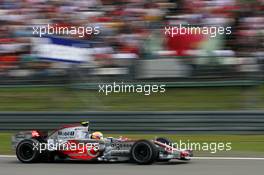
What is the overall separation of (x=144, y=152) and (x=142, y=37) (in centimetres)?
545

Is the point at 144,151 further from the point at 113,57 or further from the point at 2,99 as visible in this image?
the point at 2,99

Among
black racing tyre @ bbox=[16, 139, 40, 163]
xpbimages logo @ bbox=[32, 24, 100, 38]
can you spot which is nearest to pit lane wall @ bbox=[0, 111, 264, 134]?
xpbimages logo @ bbox=[32, 24, 100, 38]

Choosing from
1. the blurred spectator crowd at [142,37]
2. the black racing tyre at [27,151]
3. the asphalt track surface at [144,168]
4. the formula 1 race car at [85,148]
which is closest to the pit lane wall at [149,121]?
the blurred spectator crowd at [142,37]

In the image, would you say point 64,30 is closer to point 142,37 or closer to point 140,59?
point 142,37

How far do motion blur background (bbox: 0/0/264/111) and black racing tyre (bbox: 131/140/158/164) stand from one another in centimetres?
427

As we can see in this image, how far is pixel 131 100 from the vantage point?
38.9 feet

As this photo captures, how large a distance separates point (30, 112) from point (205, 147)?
13.4 feet

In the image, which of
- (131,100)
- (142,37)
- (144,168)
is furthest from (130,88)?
(144,168)

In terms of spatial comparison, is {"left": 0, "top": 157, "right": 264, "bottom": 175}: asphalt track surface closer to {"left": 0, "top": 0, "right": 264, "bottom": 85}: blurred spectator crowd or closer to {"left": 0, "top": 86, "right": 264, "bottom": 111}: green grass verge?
{"left": 0, "top": 86, "right": 264, "bottom": 111}: green grass verge

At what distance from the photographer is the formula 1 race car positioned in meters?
7.04

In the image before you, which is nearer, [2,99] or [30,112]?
[30,112]

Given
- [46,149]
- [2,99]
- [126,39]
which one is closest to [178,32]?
[126,39]

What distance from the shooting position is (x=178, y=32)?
11953 mm

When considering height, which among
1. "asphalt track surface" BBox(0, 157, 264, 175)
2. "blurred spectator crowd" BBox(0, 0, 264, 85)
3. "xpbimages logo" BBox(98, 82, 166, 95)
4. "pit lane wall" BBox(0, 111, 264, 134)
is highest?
"blurred spectator crowd" BBox(0, 0, 264, 85)
